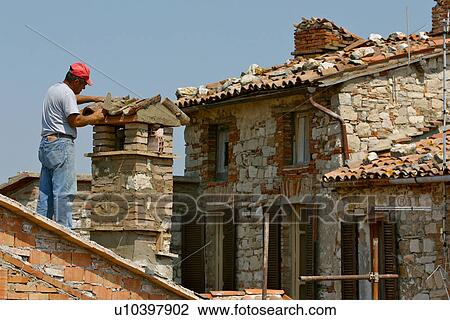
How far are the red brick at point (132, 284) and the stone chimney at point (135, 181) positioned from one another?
6.35 feet

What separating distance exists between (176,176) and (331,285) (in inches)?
173

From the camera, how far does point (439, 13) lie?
22422 millimetres

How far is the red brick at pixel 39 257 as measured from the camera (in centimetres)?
1044

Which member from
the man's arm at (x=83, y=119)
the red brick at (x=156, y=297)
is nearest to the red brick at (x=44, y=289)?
the red brick at (x=156, y=297)

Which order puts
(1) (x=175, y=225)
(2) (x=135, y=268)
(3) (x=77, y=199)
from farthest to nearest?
1. (1) (x=175, y=225)
2. (3) (x=77, y=199)
3. (2) (x=135, y=268)

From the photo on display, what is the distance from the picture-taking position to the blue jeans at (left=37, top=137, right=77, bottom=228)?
37.4 feet

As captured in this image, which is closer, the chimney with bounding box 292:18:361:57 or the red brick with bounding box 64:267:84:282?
the red brick with bounding box 64:267:84:282

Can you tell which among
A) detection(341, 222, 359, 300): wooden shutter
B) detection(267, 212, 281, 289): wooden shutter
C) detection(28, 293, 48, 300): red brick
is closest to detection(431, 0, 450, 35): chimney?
detection(267, 212, 281, 289): wooden shutter

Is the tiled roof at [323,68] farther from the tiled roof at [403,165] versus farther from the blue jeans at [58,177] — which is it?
the blue jeans at [58,177]

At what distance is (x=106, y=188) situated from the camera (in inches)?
546

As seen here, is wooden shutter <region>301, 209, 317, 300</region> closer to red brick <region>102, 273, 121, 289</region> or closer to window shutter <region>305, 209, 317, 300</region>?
window shutter <region>305, 209, 317, 300</region>
